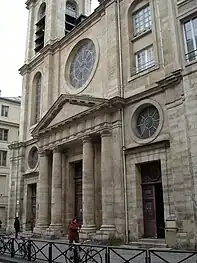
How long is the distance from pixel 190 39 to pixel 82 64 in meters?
9.93

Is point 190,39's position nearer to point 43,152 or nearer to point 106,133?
point 106,133

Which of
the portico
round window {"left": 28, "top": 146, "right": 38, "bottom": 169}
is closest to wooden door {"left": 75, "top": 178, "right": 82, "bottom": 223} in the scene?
the portico

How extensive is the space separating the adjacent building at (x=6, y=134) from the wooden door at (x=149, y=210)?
2150 cm

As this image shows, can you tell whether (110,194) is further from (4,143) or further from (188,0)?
(4,143)

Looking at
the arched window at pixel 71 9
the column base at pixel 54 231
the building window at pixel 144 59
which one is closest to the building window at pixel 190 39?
the building window at pixel 144 59

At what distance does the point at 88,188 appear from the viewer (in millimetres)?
15969

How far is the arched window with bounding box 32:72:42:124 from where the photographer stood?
25.0 metres

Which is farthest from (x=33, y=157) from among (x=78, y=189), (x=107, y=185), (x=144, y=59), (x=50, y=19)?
(x=144, y=59)

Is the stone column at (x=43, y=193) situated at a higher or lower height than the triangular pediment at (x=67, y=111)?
lower

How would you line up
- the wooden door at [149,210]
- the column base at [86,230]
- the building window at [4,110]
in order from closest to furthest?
the wooden door at [149,210]
the column base at [86,230]
the building window at [4,110]

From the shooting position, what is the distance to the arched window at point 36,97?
82.0ft

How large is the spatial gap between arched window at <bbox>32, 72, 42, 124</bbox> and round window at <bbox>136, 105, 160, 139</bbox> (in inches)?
459

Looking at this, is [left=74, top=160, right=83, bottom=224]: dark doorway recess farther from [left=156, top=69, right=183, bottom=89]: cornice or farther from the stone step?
[left=156, top=69, right=183, bottom=89]: cornice

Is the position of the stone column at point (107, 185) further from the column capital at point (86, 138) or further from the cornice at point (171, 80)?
the cornice at point (171, 80)
